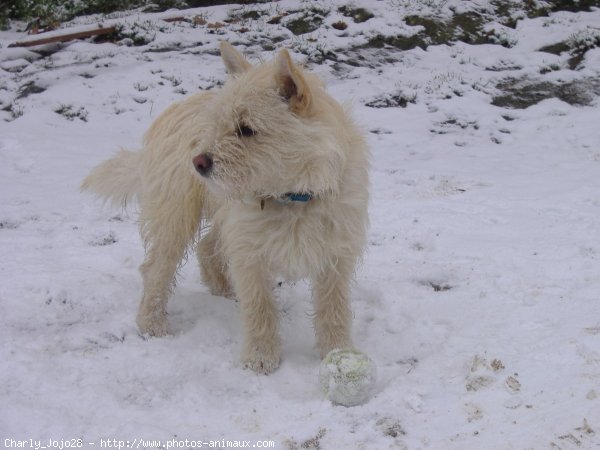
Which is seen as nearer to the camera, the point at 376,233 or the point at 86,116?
the point at 376,233

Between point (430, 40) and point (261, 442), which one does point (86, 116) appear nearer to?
point (430, 40)

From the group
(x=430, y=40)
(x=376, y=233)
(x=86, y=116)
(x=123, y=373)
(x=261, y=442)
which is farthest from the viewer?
(x=430, y=40)

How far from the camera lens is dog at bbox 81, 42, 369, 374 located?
3.09 m

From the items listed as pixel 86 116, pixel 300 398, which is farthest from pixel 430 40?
pixel 300 398

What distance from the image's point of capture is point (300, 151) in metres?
3.13

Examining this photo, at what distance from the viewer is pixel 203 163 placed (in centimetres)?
302

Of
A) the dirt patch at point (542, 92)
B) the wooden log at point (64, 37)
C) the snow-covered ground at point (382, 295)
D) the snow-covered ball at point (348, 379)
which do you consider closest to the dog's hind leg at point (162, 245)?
the snow-covered ground at point (382, 295)

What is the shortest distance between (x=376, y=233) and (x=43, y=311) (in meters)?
2.72

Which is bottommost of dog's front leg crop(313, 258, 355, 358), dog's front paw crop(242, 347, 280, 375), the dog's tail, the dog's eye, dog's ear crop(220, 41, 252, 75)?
dog's front paw crop(242, 347, 280, 375)

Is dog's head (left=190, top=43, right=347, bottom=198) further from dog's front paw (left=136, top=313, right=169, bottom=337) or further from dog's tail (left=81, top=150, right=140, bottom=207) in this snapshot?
dog's tail (left=81, top=150, right=140, bottom=207)

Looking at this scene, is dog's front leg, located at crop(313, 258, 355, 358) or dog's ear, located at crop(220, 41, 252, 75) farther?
dog's front leg, located at crop(313, 258, 355, 358)

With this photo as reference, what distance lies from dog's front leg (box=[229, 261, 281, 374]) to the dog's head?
0.56 metres

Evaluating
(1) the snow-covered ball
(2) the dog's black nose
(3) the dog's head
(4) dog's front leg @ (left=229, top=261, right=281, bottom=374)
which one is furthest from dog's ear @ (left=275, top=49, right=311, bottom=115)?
(1) the snow-covered ball

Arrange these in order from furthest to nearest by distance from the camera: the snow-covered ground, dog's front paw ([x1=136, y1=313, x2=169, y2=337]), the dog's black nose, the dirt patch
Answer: the dirt patch < dog's front paw ([x1=136, y1=313, x2=169, y2=337]) < the dog's black nose < the snow-covered ground
